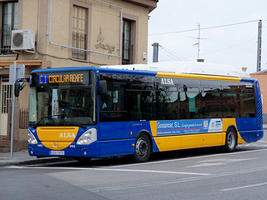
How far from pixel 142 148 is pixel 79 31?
809 centimetres

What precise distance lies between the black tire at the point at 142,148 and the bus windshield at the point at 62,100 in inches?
76.3

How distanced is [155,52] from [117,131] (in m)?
19.5

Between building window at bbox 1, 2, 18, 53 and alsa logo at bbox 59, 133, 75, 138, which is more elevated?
building window at bbox 1, 2, 18, 53

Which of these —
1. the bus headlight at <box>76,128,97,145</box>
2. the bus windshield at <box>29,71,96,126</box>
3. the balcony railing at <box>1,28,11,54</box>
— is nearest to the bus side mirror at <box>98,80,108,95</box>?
the bus windshield at <box>29,71,96,126</box>

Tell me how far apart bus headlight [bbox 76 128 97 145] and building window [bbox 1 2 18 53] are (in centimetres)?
797

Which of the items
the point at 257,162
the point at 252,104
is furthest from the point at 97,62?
the point at 257,162

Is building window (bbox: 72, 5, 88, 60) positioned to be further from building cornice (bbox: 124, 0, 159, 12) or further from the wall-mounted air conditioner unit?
building cornice (bbox: 124, 0, 159, 12)

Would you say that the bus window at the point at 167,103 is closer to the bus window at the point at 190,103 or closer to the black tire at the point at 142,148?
the bus window at the point at 190,103

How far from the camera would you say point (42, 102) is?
1246 cm

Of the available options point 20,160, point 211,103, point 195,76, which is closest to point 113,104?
point 20,160

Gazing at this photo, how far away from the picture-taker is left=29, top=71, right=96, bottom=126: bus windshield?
1195 cm

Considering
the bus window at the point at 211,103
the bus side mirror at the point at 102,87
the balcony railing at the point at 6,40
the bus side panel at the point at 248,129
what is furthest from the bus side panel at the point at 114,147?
the balcony railing at the point at 6,40

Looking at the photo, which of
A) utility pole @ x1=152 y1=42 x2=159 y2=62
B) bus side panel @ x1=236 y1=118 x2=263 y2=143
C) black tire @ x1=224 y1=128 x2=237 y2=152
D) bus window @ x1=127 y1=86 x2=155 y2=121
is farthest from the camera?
utility pole @ x1=152 y1=42 x2=159 y2=62

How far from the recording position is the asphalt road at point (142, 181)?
25.5ft
